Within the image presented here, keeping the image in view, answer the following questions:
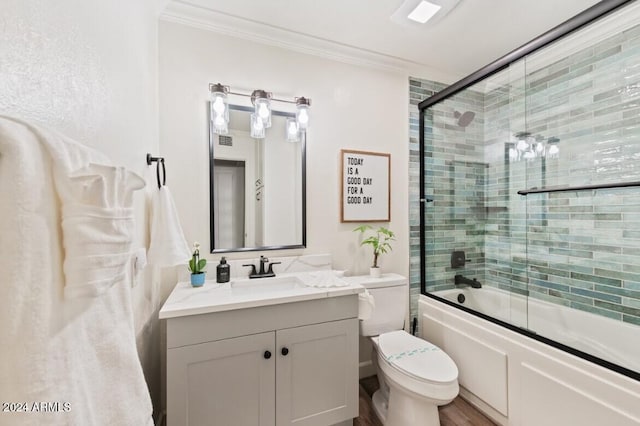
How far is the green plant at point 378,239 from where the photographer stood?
201cm

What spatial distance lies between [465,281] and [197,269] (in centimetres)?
203

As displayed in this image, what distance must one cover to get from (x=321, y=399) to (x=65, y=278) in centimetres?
143

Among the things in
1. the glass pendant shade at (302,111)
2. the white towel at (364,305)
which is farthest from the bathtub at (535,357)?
the glass pendant shade at (302,111)

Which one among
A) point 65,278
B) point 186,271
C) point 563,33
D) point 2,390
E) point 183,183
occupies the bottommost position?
point 186,271

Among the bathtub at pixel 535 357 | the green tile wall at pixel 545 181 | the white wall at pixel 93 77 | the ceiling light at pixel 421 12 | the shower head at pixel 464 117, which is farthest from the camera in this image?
the shower head at pixel 464 117

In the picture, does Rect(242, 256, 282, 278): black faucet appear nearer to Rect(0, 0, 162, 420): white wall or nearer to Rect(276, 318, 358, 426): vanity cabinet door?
Rect(276, 318, 358, 426): vanity cabinet door

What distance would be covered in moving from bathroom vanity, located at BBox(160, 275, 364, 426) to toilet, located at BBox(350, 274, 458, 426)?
0.74 ft

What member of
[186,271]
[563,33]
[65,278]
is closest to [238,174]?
[186,271]

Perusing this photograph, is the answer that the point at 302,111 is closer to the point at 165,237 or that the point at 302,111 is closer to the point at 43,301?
the point at 165,237

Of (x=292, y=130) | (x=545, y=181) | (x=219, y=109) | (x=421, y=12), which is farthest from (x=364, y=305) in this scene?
(x=421, y=12)

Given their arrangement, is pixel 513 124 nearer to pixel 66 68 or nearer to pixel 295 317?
pixel 295 317

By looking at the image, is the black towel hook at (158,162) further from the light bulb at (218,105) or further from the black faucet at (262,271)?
the black faucet at (262,271)

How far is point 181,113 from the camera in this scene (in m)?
1.63

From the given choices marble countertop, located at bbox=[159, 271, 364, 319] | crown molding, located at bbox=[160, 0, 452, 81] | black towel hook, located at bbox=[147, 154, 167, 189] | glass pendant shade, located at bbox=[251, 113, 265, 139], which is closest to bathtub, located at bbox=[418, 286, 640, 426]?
marble countertop, located at bbox=[159, 271, 364, 319]
